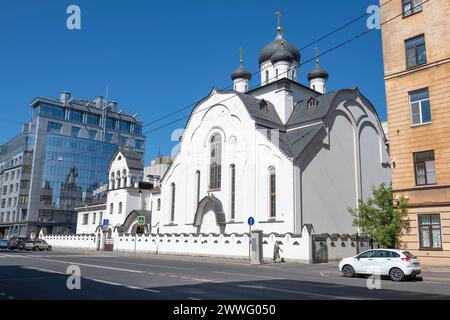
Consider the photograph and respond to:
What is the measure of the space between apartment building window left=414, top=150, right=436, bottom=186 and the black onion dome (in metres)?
25.1

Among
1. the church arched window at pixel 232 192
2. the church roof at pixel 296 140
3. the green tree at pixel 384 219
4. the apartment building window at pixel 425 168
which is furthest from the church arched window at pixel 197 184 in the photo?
the apartment building window at pixel 425 168

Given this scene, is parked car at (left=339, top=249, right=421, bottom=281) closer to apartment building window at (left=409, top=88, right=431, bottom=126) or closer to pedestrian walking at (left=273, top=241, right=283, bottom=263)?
apartment building window at (left=409, top=88, right=431, bottom=126)

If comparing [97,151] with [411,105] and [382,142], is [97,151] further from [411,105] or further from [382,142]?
[411,105]

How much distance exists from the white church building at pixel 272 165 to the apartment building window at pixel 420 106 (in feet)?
29.3

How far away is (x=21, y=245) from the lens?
47.3 m

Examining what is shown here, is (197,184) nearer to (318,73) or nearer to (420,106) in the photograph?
(318,73)

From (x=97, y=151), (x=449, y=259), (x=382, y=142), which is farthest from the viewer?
(x=97, y=151)

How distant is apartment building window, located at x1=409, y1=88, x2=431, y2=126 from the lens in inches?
904

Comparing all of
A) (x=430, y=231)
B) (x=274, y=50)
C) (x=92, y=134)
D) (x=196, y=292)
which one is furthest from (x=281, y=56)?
(x=92, y=134)

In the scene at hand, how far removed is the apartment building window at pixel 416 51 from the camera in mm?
23469
